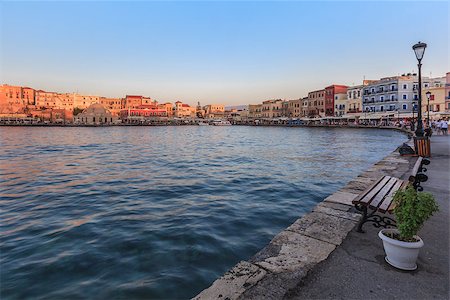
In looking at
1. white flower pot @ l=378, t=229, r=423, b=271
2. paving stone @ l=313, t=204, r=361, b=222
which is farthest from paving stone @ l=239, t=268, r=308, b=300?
paving stone @ l=313, t=204, r=361, b=222

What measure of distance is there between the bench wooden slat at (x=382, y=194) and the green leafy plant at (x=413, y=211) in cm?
103

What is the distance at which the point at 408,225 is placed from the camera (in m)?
3.20

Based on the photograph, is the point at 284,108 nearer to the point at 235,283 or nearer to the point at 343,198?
the point at 343,198

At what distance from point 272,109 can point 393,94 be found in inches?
2364

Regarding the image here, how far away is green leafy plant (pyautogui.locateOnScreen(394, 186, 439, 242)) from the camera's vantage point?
3.16 meters

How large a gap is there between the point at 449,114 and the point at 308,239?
60.3m

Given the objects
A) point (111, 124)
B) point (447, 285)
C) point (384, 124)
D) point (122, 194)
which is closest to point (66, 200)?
point (122, 194)

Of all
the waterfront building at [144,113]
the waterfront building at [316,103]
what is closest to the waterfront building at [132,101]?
the waterfront building at [144,113]

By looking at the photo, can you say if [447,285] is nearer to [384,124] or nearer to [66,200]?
[66,200]

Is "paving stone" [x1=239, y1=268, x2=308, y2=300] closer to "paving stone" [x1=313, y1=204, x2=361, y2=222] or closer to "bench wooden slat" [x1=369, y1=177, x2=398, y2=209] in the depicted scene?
"bench wooden slat" [x1=369, y1=177, x2=398, y2=209]

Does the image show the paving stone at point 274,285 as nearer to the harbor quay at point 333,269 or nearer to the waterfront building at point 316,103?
the harbor quay at point 333,269

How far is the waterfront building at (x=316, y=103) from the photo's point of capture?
302 feet

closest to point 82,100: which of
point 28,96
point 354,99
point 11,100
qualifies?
point 28,96

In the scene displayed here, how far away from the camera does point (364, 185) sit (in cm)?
775
